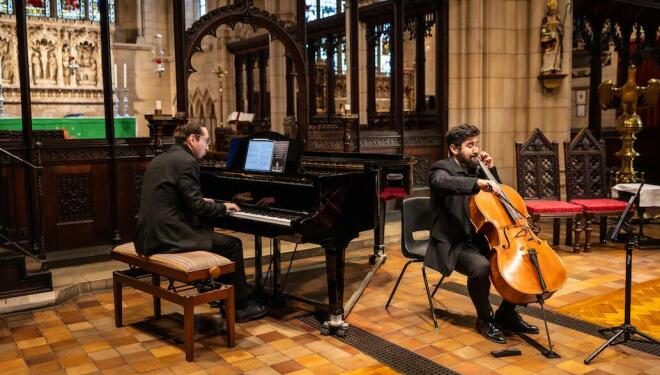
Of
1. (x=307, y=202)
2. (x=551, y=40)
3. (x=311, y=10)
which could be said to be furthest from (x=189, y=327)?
(x=311, y=10)

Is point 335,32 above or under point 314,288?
above

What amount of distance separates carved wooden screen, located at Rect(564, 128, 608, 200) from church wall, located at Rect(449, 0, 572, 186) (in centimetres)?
179

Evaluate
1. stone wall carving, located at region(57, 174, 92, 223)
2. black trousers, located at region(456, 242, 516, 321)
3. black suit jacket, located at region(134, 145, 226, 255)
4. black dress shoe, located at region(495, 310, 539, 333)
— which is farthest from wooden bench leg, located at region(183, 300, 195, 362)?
stone wall carving, located at region(57, 174, 92, 223)

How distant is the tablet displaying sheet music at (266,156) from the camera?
14.2ft

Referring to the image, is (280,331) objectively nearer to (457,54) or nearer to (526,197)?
(526,197)

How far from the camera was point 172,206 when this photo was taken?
3926 mm

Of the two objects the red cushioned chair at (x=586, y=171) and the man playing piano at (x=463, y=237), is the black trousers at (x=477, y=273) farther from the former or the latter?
the red cushioned chair at (x=586, y=171)

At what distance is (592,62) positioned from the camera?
32.5 ft

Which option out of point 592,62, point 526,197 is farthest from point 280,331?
point 592,62

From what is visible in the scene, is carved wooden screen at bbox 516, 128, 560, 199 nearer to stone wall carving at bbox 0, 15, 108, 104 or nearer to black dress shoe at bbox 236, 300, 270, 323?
black dress shoe at bbox 236, 300, 270, 323

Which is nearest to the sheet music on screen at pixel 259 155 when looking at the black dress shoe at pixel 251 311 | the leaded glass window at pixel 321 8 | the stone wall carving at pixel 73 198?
the black dress shoe at pixel 251 311

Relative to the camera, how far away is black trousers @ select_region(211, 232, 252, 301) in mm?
4156

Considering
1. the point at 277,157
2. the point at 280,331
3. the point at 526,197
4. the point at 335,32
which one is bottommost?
the point at 280,331

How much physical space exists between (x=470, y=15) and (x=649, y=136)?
4564mm
